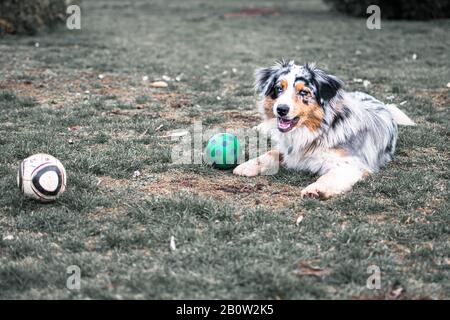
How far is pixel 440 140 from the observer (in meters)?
7.04

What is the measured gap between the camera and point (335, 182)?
548cm

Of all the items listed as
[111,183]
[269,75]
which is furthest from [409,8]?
[111,183]

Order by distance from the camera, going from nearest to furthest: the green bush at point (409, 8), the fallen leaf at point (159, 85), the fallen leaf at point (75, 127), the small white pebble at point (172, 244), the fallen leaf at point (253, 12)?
the small white pebble at point (172, 244) < the fallen leaf at point (75, 127) < the fallen leaf at point (159, 85) < the green bush at point (409, 8) < the fallen leaf at point (253, 12)

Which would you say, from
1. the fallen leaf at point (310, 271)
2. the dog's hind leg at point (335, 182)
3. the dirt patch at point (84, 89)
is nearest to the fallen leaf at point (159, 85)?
the dirt patch at point (84, 89)

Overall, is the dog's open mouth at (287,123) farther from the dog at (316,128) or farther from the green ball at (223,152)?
the green ball at (223,152)

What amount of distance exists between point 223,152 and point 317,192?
116cm

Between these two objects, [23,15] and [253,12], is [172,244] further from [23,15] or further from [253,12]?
[253,12]

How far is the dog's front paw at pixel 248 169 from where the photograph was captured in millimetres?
5973

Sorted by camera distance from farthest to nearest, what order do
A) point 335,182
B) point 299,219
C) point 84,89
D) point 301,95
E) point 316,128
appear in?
point 84,89, point 316,128, point 301,95, point 335,182, point 299,219

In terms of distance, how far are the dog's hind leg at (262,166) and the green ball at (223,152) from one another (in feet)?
0.39

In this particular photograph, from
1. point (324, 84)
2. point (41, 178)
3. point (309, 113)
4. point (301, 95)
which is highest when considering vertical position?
point (324, 84)

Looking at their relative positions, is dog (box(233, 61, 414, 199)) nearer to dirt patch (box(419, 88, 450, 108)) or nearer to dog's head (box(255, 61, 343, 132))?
dog's head (box(255, 61, 343, 132))

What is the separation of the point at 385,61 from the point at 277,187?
7.69 metres

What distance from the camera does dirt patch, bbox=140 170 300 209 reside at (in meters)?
5.36
